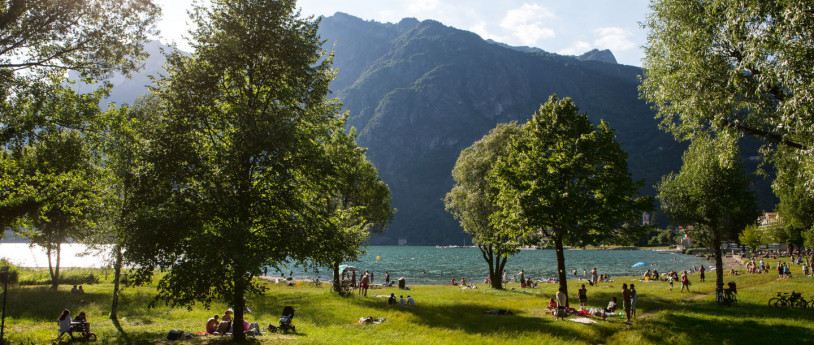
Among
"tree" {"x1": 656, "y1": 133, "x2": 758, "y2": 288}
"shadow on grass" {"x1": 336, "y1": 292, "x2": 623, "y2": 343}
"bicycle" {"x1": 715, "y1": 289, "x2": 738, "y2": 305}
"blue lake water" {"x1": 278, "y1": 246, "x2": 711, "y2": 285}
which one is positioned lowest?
"blue lake water" {"x1": 278, "y1": 246, "x2": 711, "y2": 285}

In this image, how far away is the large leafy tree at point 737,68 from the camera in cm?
1435

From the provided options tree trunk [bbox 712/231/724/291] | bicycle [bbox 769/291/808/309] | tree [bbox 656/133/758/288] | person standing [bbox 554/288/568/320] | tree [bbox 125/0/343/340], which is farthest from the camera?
tree [bbox 656/133/758/288]

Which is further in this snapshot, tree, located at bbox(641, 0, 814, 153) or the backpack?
the backpack

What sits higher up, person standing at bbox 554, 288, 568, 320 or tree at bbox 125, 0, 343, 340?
tree at bbox 125, 0, 343, 340

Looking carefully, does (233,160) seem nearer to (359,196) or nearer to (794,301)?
(359,196)

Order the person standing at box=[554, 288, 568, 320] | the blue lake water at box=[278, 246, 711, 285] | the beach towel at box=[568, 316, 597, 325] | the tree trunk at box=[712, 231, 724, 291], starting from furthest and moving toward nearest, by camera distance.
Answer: the blue lake water at box=[278, 246, 711, 285]
the tree trunk at box=[712, 231, 724, 291]
the person standing at box=[554, 288, 568, 320]
the beach towel at box=[568, 316, 597, 325]

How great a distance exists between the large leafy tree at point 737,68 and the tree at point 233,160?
16.8m

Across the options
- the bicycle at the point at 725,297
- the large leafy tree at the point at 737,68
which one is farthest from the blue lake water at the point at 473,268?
the large leafy tree at the point at 737,68

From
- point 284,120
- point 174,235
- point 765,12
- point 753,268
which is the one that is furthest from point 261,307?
point 753,268

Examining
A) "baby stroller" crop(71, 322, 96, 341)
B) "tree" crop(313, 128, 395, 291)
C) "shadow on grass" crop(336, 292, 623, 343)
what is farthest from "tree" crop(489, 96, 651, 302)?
"baby stroller" crop(71, 322, 96, 341)

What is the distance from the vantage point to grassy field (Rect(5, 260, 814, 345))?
57.9 ft

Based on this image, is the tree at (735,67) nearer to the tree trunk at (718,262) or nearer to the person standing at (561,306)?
the person standing at (561,306)

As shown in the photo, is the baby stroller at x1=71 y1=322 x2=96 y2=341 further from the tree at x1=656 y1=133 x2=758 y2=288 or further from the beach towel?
the tree at x1=656 y1=133 x2=758 y2=288

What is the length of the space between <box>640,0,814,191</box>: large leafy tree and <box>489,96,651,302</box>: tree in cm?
570
